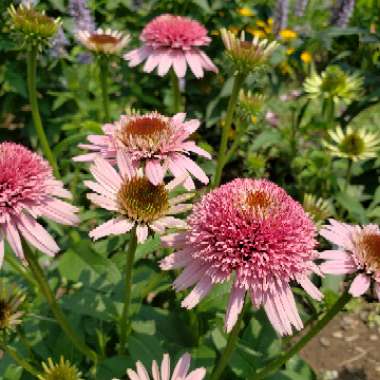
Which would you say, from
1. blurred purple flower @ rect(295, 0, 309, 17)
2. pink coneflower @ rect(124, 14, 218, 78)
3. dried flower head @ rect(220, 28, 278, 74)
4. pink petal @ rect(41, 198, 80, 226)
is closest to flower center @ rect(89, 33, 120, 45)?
pink coneflower @ rect(124, 14, 218, 78)

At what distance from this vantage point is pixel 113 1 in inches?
102

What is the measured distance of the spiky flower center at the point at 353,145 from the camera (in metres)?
2.06

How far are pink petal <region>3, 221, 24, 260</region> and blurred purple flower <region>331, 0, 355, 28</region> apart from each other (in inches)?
81.4

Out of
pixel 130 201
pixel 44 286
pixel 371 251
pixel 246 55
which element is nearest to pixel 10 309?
pixel 44 286

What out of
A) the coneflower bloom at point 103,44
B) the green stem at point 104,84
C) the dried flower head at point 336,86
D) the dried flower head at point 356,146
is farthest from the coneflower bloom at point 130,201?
the dried flower head at point 336,86

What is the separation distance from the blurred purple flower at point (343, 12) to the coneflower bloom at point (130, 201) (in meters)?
1.81

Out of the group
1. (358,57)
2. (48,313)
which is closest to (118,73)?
(358,57)

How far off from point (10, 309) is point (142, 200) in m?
0.44

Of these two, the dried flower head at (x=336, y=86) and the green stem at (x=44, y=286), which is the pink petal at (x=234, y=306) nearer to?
the green stem at (x=44, y=286)

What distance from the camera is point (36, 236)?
3.23 ft

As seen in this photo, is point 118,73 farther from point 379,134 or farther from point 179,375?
point 179,375

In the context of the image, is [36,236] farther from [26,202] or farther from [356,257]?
[356,257]

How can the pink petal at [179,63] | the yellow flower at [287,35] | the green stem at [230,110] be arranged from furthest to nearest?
the yellow flower at [287,35] → the pink petal at [179,63] → the green stem at [230,110]

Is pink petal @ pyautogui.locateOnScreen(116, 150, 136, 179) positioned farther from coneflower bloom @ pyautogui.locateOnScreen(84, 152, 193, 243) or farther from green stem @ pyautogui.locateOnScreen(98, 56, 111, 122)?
green stem @ pyautogui.locateOnScreen(98, 56, 111, 122)
